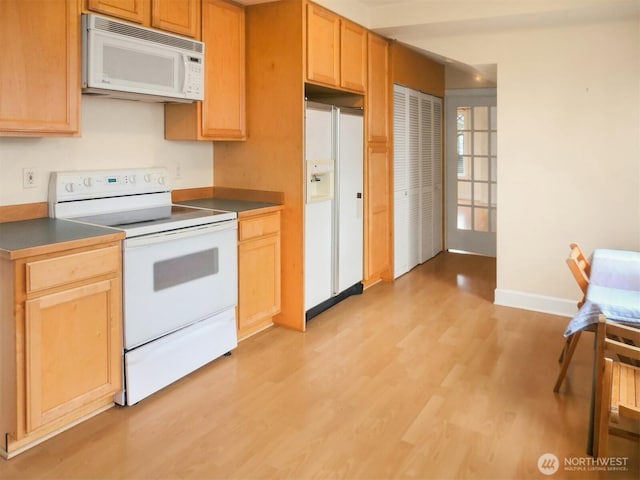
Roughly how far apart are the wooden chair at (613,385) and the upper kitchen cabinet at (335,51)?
2.45 metres

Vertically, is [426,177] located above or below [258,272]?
above

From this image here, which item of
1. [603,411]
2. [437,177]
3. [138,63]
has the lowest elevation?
[603,411]

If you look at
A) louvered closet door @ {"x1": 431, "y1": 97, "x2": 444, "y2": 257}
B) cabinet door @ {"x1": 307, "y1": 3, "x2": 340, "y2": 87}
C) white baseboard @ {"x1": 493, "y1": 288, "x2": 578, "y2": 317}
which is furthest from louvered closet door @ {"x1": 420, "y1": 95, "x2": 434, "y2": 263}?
cabinet door @ {"x1": 307, "y1": 3, "x2": 340, "y2": 87}

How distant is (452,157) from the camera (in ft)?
20.5

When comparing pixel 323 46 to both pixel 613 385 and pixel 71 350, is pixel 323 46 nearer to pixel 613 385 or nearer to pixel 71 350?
pixel 71 350

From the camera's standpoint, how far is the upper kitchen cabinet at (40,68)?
2264mm

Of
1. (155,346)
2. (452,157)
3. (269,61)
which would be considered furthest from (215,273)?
(452,157)

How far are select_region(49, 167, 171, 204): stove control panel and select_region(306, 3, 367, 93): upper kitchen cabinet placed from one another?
1218 mm

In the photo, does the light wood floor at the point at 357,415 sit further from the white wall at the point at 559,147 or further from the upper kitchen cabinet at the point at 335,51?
the upper kitchen cabinet at the point at 335,51

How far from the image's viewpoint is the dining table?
84.3 inches

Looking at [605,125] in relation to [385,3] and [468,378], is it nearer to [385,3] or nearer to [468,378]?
[385,3]

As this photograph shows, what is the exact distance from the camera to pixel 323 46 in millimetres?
3648

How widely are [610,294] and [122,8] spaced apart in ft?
9.12

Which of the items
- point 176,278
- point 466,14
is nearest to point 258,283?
point 176,278
